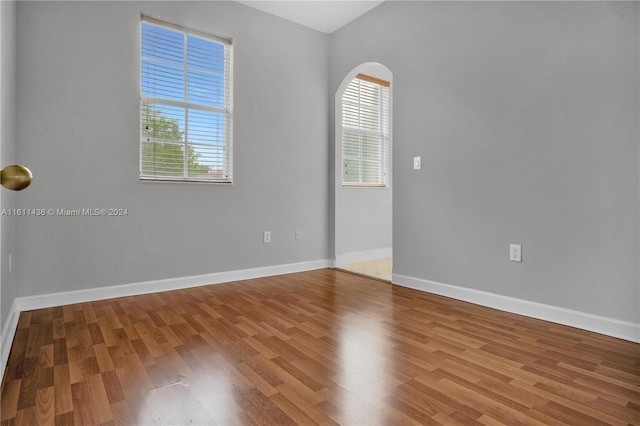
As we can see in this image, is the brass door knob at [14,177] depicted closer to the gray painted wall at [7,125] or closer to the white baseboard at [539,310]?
the gray painted wall at [7,125]

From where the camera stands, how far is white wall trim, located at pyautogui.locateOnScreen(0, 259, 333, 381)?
201 centimetres

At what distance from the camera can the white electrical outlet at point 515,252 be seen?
2.54 metres

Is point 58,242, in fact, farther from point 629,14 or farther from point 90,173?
point 629,14

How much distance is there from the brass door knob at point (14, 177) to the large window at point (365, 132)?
14.0 ft

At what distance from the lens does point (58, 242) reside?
2693 mm

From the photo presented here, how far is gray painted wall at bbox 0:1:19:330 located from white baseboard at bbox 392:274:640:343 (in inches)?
115

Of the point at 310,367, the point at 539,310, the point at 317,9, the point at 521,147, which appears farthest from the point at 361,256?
the point at 310,367

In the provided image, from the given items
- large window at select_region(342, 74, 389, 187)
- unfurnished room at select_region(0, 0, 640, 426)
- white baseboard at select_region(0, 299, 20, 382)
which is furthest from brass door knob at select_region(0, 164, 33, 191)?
large window at select_region(342, 74, 389, 187)

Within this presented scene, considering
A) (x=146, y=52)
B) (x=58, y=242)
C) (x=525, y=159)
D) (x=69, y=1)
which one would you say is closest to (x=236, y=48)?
(x=146, y=52)

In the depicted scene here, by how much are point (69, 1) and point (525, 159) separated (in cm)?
360

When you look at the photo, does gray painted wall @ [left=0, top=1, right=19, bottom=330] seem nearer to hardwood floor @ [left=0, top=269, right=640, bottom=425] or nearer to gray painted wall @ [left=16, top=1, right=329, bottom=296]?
gray painted wall @ [left=16, top=1, right=329, bottom=296]

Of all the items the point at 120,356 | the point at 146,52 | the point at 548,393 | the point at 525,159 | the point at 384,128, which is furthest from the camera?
the point at 384,128

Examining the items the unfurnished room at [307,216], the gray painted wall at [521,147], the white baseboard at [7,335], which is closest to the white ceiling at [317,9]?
the unfurnished room at [307,216]

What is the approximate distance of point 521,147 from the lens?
2529 mm
